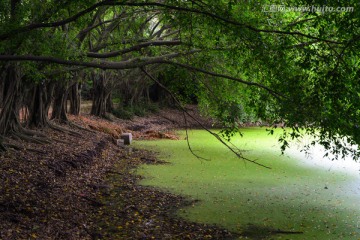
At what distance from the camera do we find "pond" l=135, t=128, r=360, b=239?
6.61 m

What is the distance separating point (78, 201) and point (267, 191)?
11.8 ft

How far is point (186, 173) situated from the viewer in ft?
33.9

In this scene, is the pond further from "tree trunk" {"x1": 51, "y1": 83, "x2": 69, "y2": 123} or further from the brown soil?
"tree trunk" {"x1": 51, "y1": 83, "x2": 69, "y2": 123}

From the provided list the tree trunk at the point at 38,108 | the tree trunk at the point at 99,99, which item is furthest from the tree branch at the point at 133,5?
the tree trunk at the point at 99,99

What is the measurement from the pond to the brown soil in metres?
0.48

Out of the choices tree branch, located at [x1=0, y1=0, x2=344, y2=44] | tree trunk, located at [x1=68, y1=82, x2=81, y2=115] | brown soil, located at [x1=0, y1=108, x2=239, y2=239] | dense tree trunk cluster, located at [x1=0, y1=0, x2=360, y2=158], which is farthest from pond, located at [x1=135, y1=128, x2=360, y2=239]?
tree trunk, located at [x1=68, y1=82, x2=81, y2=115]

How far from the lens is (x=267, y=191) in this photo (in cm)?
879

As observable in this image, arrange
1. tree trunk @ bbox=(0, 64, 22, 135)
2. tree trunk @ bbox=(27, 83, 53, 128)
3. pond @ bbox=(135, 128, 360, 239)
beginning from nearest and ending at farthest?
pond @ bbox=(135, 128, 360, 239) < tree trunk @ bbox=(0, 64, 22, 135) < tree trunk @ bbox=(27, 83, 53, 128)

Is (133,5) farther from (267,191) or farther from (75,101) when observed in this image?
(75,101)

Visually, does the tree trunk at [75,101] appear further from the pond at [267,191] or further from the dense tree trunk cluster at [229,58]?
the dense tree trunk cluster at [229,58]

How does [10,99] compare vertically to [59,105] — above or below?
above

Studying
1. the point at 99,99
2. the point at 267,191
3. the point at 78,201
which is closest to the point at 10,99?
the point at 78,201

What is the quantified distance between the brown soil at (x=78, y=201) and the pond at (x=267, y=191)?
48 centimetres

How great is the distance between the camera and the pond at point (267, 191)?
21.7ft
